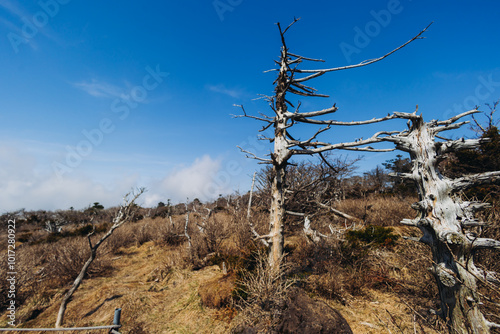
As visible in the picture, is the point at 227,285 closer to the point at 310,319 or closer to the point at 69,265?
the point at 310,319

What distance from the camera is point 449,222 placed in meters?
2.71

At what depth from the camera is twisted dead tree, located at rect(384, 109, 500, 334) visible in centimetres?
247

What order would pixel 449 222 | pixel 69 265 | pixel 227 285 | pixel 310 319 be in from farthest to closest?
pixel 69 265 < pixel 227 285 < pixel 310 319 < pixel 449 222

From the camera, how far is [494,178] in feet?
8.20

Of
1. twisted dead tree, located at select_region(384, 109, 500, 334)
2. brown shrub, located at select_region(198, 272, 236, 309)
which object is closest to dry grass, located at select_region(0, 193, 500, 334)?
brown shrub, located at select_region(198, 272, 236, 309)

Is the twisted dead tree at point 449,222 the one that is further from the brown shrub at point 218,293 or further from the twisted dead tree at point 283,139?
the brown shrub at point 218,293

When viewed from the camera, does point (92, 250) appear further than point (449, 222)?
Yes

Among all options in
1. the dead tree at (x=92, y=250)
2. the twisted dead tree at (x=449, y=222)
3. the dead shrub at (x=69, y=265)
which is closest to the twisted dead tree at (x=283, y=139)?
the twisted dead tree at (x=449, y=222)

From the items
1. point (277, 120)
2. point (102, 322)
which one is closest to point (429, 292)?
point (277, 120)

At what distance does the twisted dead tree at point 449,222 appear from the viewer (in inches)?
97.2

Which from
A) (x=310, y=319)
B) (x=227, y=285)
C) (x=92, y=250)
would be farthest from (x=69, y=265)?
(x=310, y=319)

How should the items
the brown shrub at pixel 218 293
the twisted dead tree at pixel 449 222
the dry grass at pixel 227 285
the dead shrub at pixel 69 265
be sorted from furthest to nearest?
the dead shrub at pixel 69 265, the brown shrub at pixel 218 293, the dry grass at pixel 227 285, the twisted dead tree at pixel 449 222

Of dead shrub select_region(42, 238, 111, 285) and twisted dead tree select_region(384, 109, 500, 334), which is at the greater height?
twisted dead tree select_region(384, 109, 500, 334)

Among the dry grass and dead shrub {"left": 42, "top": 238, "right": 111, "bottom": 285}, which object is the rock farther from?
dead shrub {"left": 42, "top": 238, "right": 111, "bottom": 285}
